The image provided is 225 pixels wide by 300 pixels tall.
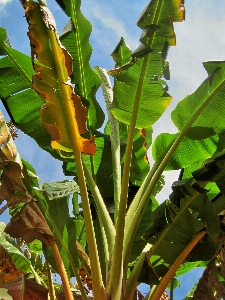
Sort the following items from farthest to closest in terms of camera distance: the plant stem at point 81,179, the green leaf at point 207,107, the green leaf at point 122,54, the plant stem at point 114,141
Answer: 1. the green leaf at point 122,54
2. the plant stem at point 114,141
3. the green leaf at point 207,107
4. the plant stem at point 81,179

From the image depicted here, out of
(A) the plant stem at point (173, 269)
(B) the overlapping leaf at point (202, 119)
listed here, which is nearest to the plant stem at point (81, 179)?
(A) the plant stem at point (173, 269)

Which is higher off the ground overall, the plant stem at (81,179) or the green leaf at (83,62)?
the green leaf at (83,62)

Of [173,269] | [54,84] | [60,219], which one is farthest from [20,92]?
[173,269]

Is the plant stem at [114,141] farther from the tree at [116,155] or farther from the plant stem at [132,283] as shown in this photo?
the plant stem at [132,283]

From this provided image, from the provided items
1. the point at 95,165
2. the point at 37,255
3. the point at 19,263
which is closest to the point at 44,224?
the point at 95,165

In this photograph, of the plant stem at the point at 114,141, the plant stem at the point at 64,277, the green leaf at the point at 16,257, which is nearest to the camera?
the plant stem at the point at 64,277

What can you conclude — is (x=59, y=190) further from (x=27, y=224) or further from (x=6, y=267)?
(x=6, y=267)

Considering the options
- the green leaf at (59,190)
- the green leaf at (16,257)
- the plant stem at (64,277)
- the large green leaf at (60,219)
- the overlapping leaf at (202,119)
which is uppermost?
the overlapping leaf at (202,119)
